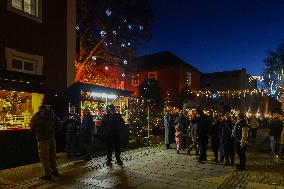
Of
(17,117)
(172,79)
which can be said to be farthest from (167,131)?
(172,79)

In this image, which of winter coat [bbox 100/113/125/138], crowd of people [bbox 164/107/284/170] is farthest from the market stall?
crowd of people [bbox 164/107/284/170]

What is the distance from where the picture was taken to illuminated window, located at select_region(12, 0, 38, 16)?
524 inches

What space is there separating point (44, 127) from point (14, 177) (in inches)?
62.5

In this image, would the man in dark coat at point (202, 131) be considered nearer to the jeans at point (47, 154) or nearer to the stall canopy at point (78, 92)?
the stall canopy at point (78, 92)

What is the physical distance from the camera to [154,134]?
22141 mm

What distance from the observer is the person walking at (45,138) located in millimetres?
8898

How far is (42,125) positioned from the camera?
29.5 feet

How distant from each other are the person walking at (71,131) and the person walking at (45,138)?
3.05 meters

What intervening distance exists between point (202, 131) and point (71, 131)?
15.9ft

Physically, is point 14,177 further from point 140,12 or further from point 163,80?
point 163,80

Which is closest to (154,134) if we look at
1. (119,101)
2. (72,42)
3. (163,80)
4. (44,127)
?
(119,101)

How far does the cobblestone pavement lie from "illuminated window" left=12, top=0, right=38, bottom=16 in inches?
247

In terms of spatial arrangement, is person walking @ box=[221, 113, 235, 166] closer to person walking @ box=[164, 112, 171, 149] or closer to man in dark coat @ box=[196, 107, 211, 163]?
man in dark coat @ box=[196, 107, 211, 163]

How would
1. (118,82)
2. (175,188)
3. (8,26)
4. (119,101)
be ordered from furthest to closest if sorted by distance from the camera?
(118,82) < (119,101) < (8,26) < (175,188)
